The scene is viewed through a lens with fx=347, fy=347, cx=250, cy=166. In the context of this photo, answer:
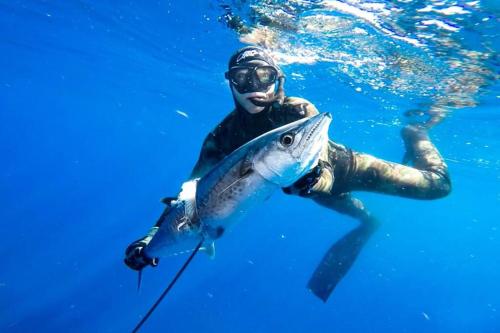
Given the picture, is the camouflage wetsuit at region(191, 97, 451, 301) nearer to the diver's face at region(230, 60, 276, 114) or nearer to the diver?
the diver

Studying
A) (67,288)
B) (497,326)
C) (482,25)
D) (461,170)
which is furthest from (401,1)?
(497,326)

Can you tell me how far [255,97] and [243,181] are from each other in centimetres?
267

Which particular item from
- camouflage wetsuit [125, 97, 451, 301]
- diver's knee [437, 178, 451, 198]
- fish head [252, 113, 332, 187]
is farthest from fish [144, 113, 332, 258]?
diver's knee [437, 178, 451, 198]

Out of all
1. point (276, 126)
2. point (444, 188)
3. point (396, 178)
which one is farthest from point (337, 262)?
point (276, 126)

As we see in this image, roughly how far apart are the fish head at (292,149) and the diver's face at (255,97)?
8.60 feet

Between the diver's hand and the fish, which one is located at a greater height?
the fish

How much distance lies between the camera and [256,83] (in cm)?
492

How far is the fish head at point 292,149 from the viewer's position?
220cm

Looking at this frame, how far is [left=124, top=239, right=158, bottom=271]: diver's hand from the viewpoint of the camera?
3.60m

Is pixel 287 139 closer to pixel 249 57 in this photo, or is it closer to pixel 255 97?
pixel 255 97

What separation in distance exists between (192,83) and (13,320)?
1774 centimetres

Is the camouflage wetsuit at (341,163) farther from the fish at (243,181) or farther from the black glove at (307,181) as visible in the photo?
the fish at (243,181)

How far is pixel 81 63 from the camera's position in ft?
91.8

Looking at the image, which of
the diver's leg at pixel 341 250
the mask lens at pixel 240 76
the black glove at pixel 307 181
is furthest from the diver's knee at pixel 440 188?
the black glove at pixel 307 181
